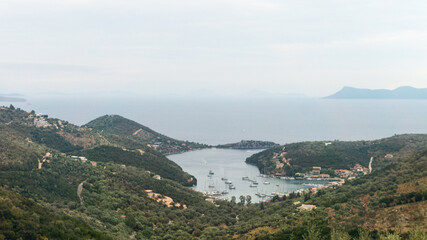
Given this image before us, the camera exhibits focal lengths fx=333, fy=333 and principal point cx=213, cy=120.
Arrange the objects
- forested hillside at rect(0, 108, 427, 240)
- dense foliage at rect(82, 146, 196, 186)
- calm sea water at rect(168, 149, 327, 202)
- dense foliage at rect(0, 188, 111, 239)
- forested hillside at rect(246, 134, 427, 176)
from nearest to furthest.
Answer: dense foliage at rect(0, 188, 111, 239)
forested hillside at rect(0, 108, 427, 240)
dense foliage at rect(82, 146, 196, 186)
calm sea water at rect(168, 149, 327, 202)
forested hillside at rect(246, 134, 427, 176)

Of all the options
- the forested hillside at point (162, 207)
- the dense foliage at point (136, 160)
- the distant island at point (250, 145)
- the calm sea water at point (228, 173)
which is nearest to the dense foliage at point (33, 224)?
the forested hillside at point (162, 207)

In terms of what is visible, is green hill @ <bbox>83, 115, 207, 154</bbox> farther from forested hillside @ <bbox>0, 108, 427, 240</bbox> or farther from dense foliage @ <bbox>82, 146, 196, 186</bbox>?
forested hillside @ <bbox>0, 108, 427, 240</bbox>

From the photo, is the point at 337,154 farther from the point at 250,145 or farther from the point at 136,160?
the point at 136,160

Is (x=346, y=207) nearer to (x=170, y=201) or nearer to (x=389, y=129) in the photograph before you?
(x=170, y=201)

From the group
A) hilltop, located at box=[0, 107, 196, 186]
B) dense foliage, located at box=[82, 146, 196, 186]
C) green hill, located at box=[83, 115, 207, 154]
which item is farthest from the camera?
green hill, located at box=[83, 115, 207, 154]

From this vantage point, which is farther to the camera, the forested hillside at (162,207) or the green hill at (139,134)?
the green hill at (139,134)

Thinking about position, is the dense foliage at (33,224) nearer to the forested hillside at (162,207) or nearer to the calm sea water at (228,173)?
the forested hillside at (162,207)

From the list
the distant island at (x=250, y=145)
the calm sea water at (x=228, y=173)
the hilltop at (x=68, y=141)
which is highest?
the hilltop at (x=68, y=141)

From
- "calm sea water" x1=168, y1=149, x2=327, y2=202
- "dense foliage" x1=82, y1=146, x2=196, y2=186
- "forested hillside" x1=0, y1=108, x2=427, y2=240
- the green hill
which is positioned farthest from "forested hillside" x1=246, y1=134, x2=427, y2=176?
"forested hillside" x1=0, y1=108, x2=427, y2=240
